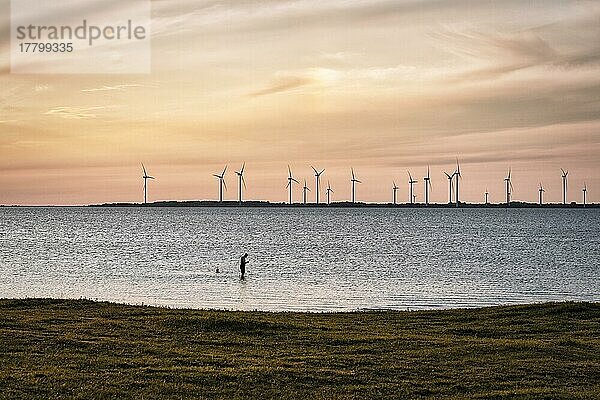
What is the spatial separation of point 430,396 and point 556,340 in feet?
32.5

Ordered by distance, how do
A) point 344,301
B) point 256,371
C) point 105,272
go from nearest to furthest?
point 256,371 < point 344,301 < point 105,272

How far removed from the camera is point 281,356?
79.1 ft

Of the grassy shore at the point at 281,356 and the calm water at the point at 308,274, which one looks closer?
the grassy shore at the point at 281,356

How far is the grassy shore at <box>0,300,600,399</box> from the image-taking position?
19766mm

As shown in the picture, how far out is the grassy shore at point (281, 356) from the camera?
19766 millimetres

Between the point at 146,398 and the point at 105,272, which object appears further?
the point at 105,272

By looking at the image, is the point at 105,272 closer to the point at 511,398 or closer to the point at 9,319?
the point at 9,319

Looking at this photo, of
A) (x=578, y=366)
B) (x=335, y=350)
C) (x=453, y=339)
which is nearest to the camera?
(x=578, y=366)

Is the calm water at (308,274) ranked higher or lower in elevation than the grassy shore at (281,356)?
lower

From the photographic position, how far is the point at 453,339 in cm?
2761

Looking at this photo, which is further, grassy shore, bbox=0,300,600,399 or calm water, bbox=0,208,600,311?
calm water, bbox=0,208,600,311

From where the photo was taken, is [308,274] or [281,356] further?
[308,274]

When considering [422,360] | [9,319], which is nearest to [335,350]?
[422,360]

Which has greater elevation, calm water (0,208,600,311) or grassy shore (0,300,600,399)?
grassy shore (0,300,600,399)
